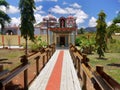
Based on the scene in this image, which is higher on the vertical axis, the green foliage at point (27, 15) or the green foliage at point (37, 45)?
the green foliage at point (27, 15)

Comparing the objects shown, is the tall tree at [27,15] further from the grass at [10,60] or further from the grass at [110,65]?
the grass at [110,65]

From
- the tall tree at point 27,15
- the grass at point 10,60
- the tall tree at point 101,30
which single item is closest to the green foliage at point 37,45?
the tall tree at point 27,15

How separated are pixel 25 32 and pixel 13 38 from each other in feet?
69.4

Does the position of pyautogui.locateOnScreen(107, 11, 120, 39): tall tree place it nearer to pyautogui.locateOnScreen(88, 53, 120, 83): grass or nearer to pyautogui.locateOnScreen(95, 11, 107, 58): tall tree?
pyautogui.locateOnScreen(88, 53, 120, 83): grass

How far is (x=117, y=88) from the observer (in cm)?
320

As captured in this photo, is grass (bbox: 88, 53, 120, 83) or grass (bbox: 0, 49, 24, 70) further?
grass (bbox: 0, 49, 24, 70)

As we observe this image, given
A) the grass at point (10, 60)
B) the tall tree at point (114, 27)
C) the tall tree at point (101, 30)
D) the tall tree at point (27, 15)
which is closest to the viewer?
the grass at point (10, 60)

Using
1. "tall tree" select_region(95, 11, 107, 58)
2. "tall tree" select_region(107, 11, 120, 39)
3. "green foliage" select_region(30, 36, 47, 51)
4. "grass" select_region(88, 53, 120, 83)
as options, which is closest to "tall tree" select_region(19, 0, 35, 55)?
"green foliage" select_region(30, 36, 47, 51)

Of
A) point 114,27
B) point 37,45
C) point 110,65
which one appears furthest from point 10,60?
point 37,45

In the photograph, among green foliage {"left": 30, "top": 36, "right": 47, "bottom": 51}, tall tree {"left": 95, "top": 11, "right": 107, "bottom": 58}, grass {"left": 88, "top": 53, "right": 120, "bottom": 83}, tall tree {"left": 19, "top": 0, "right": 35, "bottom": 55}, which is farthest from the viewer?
green foliage {"left": 30, "top": 36, "right": 47, "bottom": 51}

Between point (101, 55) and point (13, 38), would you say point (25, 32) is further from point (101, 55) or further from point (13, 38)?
point (13, 38)

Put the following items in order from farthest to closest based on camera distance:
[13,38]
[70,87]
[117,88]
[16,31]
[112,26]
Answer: [16,31] < [13,38] < [112,26] < [70,87] < [117,88]

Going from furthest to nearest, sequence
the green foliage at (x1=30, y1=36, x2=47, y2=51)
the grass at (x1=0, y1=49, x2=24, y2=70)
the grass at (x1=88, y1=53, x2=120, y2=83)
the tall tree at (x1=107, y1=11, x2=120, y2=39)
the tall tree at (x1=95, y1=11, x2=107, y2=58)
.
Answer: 1. the green foliage at (x1=30, y1=36, x2=47, y2=51)
2. the tall tree at (x1=95, y1=11, x2=107, y2=58)
3. the tall tree at (x1=107, y1=11, x2=120, y2=39)
4. the grass at (x1=0, y1=49, x2=24, y2=70)
5. the grass at (x1=88, y1=53, x2=120, y2=83)

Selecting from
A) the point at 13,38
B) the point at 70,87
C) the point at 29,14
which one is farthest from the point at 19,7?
the point at 70,87
